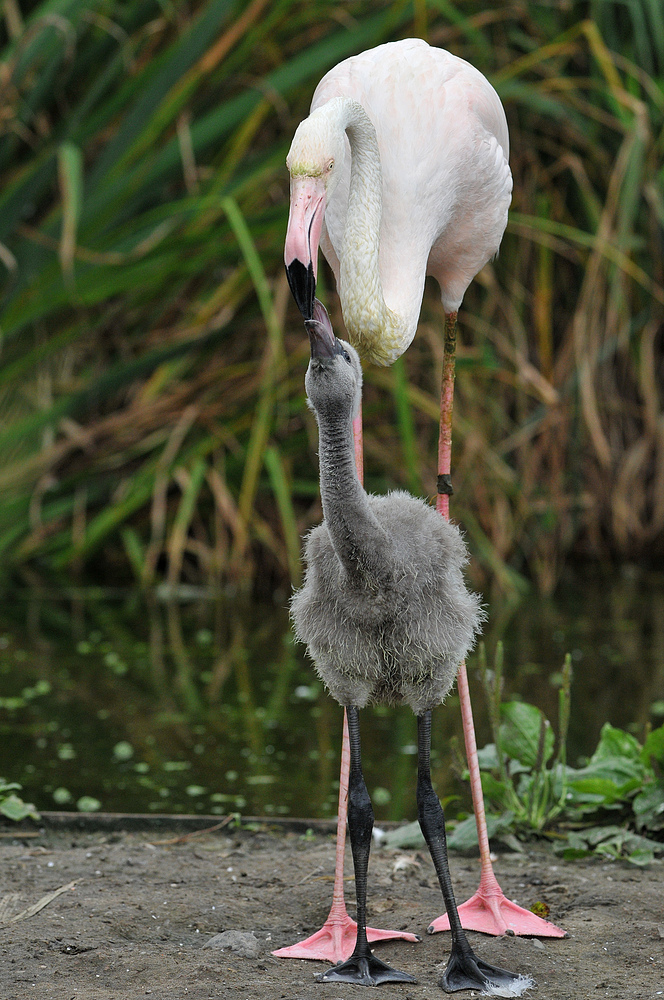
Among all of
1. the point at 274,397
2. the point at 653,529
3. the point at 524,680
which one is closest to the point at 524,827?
the point at 524,680

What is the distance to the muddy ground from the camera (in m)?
2.69

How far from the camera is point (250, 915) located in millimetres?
3182

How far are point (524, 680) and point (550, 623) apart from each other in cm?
111

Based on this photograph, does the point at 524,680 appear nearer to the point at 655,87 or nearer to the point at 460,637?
the point at 460,637

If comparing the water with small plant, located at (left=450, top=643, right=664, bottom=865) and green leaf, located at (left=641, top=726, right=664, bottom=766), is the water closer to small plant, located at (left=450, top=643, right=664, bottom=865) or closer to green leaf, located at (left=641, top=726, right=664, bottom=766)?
small plant, located at (left=450, top=643, right=664, bottom=865)

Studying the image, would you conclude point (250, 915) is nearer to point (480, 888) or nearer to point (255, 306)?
point (480, 888)

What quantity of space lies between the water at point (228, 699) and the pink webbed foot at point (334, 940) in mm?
1125

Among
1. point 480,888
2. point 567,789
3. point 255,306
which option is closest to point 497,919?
point 480,888

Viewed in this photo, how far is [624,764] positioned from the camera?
3875mm

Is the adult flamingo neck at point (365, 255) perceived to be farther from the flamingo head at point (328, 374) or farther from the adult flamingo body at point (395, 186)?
the flamingo head at point (328, 374)

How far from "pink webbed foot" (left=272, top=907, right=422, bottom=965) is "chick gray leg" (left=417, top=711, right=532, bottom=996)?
0.29 m

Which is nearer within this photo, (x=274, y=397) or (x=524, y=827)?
(x=524, y=827)

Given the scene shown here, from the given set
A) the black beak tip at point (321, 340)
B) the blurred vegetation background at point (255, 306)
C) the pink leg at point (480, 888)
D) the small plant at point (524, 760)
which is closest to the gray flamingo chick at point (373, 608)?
the black beak tip at point (321, 340)

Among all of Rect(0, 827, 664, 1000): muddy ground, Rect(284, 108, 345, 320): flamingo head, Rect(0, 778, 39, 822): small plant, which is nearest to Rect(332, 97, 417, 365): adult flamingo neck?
Rect(284, 108, 345, 320): flamingo head
